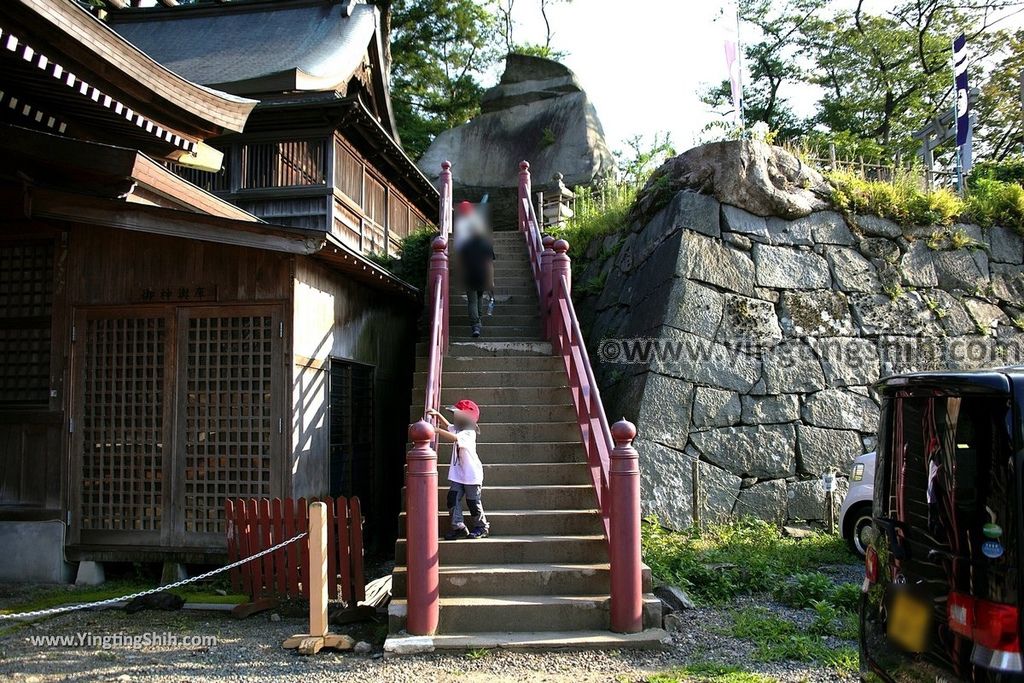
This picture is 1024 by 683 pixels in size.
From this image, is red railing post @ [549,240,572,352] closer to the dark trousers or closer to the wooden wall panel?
the dark trousers

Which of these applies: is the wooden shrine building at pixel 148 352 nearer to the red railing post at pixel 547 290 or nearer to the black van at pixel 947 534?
the red railing post at pixel 547 290

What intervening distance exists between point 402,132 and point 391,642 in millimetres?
27251

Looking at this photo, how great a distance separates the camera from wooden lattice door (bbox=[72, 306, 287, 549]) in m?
8.15

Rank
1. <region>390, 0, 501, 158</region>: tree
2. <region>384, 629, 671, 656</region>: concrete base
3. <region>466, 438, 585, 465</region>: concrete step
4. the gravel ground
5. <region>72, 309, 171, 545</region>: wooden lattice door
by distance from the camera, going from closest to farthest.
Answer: the gravel ground
<region>384, 629, 671, 656</region>: concrete base
<region>466, 438, 585, 465</region>: concrete step
<region>72, 309, 171, 545</region>: wooden lattice door
<region>390, 0, 501, 158</region>: tree

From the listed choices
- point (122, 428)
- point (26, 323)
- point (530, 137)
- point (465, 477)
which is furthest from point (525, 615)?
point (530, 137)

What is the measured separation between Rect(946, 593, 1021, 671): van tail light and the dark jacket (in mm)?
8681

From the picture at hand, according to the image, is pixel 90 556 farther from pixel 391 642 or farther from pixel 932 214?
pixel 932 214

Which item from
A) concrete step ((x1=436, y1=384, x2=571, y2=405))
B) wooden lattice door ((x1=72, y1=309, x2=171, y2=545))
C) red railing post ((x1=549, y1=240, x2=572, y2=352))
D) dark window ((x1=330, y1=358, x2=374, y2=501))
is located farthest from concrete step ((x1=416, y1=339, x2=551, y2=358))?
wooden lattice door ((x1=72, y1=309, x2=171, y2=545))

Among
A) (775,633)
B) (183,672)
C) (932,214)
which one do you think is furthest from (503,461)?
(932,214)

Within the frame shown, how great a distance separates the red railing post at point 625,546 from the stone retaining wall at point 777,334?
404 centimetres

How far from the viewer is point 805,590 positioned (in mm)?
6965

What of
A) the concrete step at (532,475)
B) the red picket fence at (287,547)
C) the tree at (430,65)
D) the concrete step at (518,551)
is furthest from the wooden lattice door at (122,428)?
the tree at (430,65)

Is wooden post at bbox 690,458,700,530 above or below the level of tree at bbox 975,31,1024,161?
below

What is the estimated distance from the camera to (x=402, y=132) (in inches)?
1193
